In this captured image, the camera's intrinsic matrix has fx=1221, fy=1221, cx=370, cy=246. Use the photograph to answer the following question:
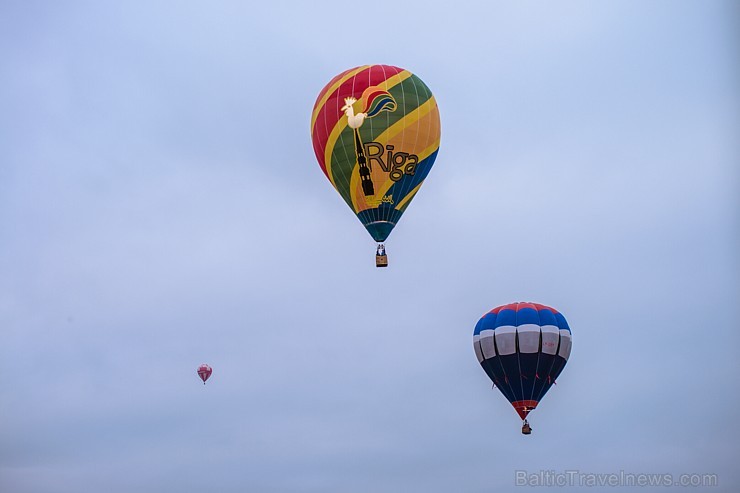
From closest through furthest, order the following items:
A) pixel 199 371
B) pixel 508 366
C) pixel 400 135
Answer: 1. pixel 400 135
2. pixel 508 366
3. pixel 199 371

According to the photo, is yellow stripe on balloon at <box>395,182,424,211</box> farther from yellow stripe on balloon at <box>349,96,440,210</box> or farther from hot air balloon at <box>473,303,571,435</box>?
hot air balloon at <box>473,303,571,435</box>

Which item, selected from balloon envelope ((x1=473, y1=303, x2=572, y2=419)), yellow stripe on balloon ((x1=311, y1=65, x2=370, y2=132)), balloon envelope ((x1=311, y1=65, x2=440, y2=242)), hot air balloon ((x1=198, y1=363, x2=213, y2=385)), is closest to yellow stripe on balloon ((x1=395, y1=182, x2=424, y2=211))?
balloon envelope ((x1=311, y1=65, x2=440, y2=242))

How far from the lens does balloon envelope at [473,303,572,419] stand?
1714 inches

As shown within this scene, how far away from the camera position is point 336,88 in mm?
40000

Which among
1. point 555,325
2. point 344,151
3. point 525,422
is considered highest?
point 344,151

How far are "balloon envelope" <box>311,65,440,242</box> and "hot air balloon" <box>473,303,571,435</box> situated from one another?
6.61 meters

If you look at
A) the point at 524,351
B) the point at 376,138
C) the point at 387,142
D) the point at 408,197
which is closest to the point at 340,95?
the point at 376,138

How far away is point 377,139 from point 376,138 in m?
0.05

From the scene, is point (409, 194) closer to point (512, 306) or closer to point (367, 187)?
point (367, 187)

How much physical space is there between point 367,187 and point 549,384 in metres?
10.8

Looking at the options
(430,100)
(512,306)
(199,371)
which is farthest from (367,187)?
(199,371)

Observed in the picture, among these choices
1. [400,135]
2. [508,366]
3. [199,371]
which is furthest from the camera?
[199,371]

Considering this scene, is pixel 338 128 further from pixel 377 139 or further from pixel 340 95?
pixel 377 139

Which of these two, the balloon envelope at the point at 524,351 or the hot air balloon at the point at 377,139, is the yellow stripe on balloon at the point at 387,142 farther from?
the balloon envelope at the point at 524,351
